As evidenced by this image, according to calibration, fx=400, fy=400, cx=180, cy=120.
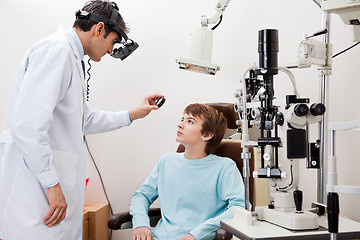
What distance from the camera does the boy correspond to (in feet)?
5.78

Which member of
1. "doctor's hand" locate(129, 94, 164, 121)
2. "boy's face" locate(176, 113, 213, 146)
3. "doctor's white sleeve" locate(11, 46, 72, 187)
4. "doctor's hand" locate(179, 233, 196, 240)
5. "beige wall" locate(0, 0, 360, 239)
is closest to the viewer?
"doctor's white sleeve" locate(11, 46, 72, 187)

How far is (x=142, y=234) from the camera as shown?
1.73 metres

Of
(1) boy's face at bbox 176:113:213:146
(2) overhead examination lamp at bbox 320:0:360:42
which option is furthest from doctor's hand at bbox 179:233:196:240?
(2) overhead examination lamp at bbox 320:0:360:42

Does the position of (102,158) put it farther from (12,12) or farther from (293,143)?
(293,143)

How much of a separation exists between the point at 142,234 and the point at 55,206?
44cm

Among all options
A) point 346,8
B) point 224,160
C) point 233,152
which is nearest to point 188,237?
point 224,160

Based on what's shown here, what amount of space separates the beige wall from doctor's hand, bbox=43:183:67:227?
1.01 metres

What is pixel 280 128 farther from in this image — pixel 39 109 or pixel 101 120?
pixel 101 120

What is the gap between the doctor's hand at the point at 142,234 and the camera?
1.72 m

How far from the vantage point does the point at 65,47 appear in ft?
4.94

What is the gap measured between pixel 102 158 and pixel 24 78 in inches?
44.7

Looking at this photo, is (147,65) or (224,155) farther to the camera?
(147,65)

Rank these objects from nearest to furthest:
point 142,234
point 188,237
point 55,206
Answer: point 55,206 < point 188,237 < point 142,234

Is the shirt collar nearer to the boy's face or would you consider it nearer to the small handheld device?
the small handheld device
